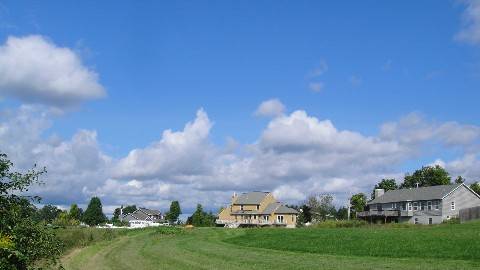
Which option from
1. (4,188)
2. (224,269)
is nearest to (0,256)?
(4,188)

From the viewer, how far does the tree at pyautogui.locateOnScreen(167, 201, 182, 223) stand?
135000 millimetres

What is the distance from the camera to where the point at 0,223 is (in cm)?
854

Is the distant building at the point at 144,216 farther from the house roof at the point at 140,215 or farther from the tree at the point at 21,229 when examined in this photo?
the tree at the point at 21,229

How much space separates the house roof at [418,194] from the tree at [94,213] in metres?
60.7

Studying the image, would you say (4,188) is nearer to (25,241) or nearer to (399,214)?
(25,241)

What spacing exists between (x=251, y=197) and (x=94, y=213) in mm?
35691

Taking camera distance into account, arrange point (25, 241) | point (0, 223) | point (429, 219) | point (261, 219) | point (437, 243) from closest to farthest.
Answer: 1. point (0, 223)
2. point (25, 241)
3. point (437, 243)
4. point (429, 219)
5. point (261, 219)

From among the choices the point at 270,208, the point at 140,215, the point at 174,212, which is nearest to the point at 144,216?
the point at 140,215

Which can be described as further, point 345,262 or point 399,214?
point 399,214

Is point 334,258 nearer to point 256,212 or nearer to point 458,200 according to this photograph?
point 458,200

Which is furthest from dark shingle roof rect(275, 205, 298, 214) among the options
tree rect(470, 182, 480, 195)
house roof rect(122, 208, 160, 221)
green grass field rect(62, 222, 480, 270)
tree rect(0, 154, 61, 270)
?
tree rect(0, 154, 61, 270)

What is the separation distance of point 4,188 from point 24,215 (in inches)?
33.5

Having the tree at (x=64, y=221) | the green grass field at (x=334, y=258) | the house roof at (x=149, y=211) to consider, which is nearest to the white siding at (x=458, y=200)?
the green grass field at (x=334, y=258)

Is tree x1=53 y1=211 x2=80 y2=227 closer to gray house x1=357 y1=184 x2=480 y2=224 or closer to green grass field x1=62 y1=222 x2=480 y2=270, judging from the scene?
green grass field x1=62 y1=222 x2=480 y2=270
